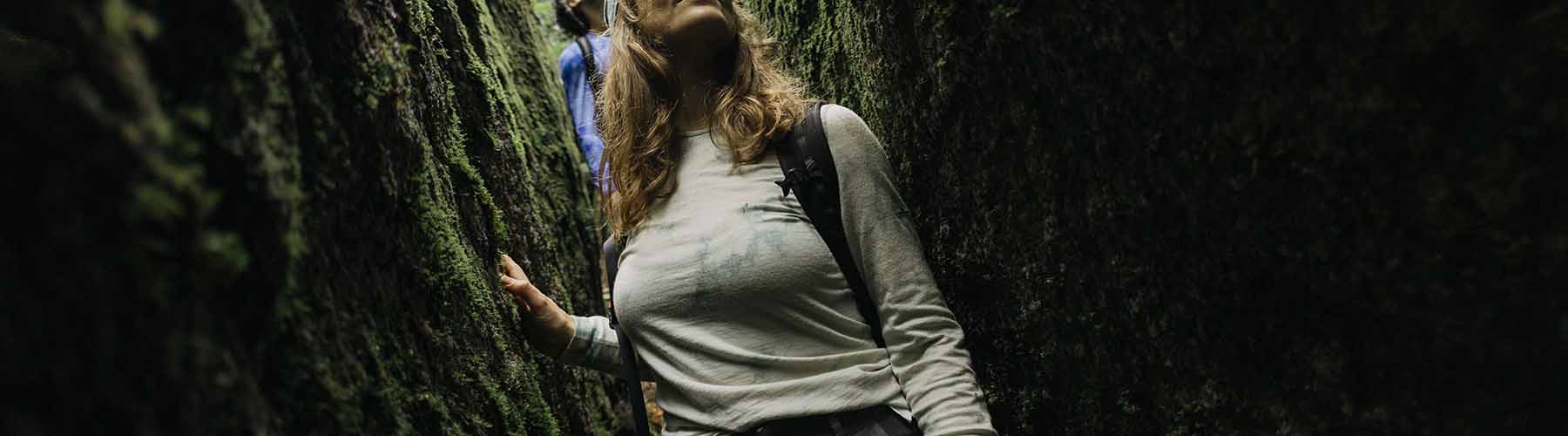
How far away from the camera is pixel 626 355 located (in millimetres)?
2365

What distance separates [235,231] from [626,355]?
1391mm

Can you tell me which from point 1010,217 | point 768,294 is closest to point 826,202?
point 768,294

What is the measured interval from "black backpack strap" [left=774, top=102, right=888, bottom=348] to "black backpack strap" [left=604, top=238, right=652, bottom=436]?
0.59m

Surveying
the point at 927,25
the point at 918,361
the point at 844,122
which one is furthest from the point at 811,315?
the point at 927,25

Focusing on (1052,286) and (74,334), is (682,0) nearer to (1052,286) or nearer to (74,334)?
(1052,286)

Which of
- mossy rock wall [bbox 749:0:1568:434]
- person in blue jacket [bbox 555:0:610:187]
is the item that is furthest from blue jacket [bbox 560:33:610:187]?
mossy rock wall [bbox 749:0:1568:434]

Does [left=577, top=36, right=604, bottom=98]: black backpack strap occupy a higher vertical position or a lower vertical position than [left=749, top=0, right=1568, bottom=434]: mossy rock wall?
higher

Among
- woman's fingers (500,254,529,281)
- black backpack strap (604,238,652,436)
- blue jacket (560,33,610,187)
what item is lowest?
black backpack strap (604,238,652,436)

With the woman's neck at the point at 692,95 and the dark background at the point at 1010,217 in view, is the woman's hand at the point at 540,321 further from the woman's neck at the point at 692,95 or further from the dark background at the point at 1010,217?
the woman's neck at the point at 692,95

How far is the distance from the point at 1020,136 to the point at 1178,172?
1.57 ft

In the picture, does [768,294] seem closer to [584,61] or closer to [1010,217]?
[1010,217]

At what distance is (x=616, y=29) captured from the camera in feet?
8.75

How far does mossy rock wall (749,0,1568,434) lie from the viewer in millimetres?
1145

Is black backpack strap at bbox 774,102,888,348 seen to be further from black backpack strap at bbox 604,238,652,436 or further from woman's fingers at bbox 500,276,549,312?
woman's fingers at bbox 500,276,549,312
